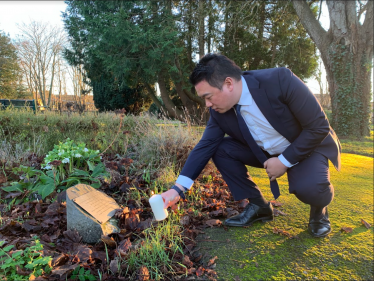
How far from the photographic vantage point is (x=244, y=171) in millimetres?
2217

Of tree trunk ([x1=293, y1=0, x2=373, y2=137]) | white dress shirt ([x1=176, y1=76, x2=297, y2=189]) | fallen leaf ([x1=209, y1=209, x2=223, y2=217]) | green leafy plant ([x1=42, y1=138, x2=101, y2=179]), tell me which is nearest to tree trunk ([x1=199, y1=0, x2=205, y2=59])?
tree trunk ([x1=293, y1=0, x2=373, y2=137])

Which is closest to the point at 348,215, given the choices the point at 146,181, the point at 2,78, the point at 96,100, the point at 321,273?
the point at 321,273

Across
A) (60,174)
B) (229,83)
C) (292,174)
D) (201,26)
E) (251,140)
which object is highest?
(201,26)

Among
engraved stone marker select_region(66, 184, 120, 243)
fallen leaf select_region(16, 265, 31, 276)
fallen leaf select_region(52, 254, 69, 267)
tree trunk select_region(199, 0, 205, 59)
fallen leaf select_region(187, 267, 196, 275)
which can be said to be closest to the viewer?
fallen leaf select_region(16, 265, 31, 276)

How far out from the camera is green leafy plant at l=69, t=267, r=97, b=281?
4.59 ft

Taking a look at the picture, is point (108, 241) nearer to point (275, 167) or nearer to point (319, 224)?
point (275, 167)

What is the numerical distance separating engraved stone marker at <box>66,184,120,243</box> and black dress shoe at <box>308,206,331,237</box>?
5.09 feet

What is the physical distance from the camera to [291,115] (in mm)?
1945

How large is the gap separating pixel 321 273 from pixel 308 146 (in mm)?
843

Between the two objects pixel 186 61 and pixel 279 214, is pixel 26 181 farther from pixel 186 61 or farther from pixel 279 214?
pixel 186 61

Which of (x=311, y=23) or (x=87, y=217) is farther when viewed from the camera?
(x=311, y=23)

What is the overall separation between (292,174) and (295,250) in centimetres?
55

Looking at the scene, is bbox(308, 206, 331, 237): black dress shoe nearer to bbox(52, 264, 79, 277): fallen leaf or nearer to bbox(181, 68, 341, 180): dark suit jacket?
bbox(181, 68, 341, 180): dark suit jacket

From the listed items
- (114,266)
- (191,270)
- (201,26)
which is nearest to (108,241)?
(114,266)
